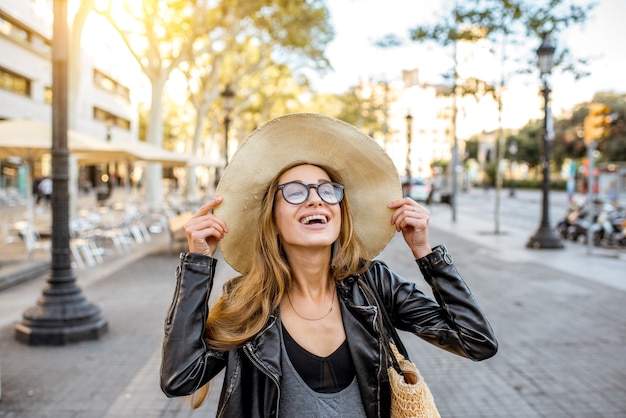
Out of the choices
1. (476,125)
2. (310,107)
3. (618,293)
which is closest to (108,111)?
(310,107)

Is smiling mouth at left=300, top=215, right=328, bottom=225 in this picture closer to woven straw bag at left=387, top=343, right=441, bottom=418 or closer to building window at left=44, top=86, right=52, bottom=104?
woven straw bag at left=387, top=343, right=441, bottom=418

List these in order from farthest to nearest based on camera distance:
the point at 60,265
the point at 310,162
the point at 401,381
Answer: the point at 60,265, the point at 310,162, the point at 401,381

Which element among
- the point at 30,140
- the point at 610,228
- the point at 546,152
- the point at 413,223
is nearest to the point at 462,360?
the point at 413,223

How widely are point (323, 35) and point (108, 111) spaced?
27.8 meters

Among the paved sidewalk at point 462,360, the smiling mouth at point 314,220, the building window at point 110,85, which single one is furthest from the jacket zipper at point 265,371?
the building window at point 110,85

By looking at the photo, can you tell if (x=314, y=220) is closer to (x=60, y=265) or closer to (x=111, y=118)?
(x=60, y=265)

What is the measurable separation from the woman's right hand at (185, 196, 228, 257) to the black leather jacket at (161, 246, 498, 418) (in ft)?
0.15

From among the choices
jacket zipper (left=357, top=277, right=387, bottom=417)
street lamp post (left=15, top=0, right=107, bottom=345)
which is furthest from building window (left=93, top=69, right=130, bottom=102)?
jacket zipper (left=357, top=277, right=387, bottom=417)

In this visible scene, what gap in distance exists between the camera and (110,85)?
50.1 meters

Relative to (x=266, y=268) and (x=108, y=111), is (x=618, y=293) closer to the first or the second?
(x=266, y=268)

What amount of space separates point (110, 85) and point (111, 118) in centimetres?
268

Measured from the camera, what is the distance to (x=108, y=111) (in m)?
49.6

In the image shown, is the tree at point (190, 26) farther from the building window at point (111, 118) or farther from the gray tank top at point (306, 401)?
the building window at point (111, 118)

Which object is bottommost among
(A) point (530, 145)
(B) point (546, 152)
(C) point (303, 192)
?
(C) point (303, 192)
